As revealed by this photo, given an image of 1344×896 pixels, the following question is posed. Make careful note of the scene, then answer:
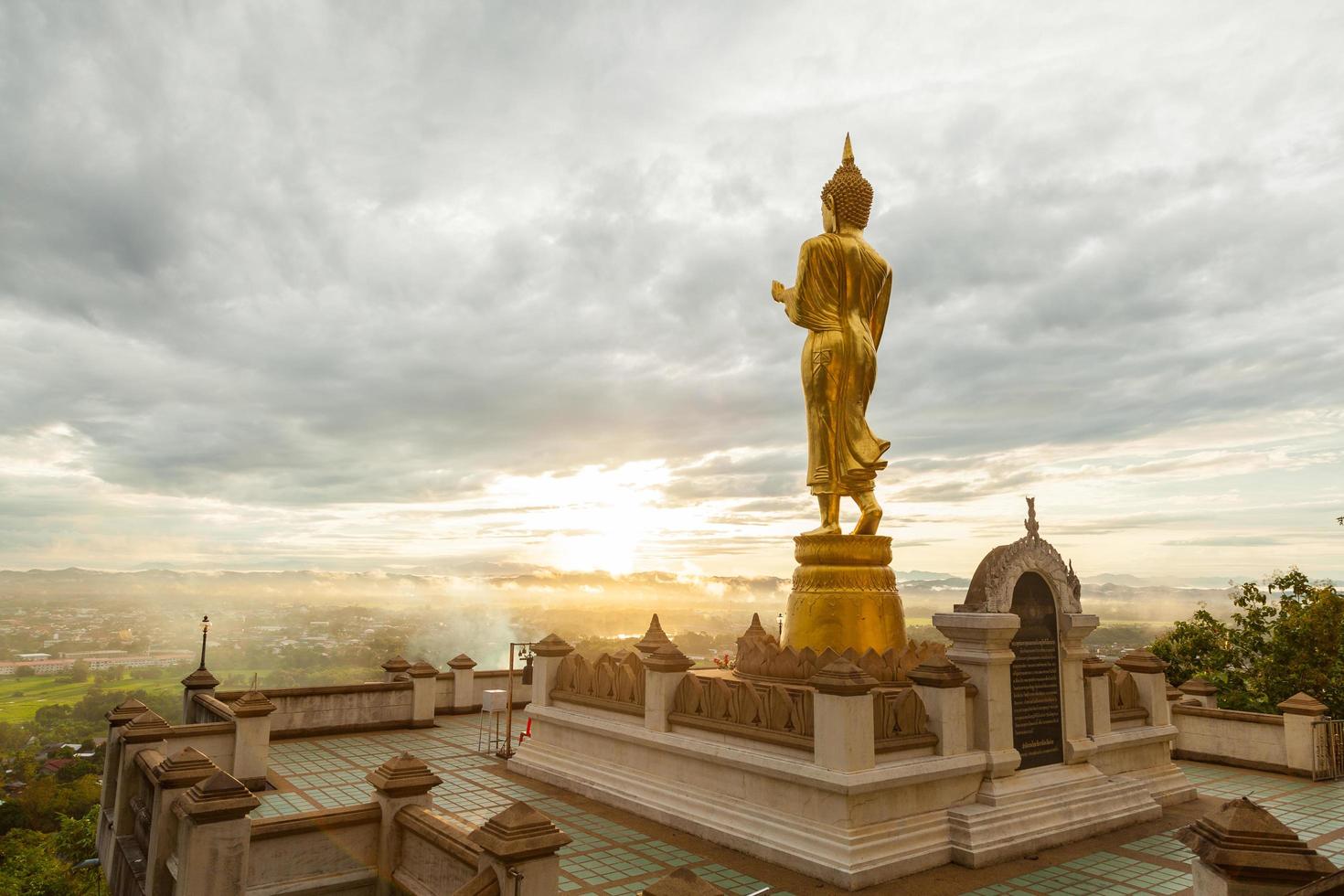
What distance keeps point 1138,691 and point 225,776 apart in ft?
48.3

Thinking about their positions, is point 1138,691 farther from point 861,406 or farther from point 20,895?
point 20,895

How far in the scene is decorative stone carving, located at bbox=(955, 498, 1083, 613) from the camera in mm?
11969

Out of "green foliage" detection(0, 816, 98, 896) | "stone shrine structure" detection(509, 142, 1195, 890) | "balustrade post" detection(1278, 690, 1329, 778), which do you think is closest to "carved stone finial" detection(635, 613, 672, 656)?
"stone shrine structure" detection(509, 142, 1195, 890)

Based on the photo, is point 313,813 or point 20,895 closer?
point 313,813

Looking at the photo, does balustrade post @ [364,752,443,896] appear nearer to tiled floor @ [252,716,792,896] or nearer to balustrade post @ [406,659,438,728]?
tiled floor @ [252,716,792,896]

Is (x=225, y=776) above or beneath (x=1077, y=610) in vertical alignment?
beneath

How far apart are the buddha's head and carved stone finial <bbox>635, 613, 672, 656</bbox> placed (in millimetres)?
9145

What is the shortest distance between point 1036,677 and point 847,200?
Answer: 1032cm

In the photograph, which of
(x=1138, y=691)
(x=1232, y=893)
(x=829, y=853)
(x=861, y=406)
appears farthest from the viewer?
(x=861, y=406)

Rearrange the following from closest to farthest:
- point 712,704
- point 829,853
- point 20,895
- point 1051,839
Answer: point 829,853 < point 1051,839 < point 712,704 < point 20,895

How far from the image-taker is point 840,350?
54.1 ft

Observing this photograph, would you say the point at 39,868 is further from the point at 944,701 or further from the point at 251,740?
the point at 944,701

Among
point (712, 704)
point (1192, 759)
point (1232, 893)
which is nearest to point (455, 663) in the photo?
point (712, 704)

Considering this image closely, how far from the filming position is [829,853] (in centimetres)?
964
